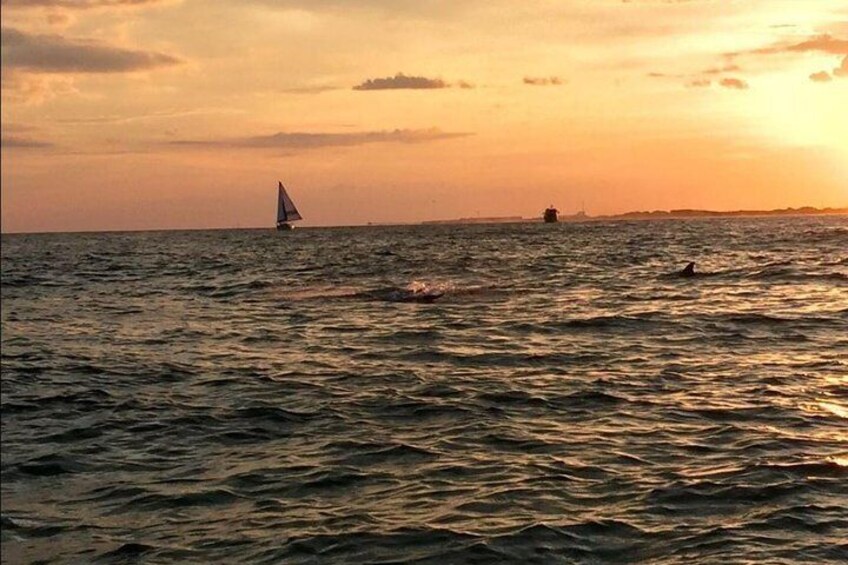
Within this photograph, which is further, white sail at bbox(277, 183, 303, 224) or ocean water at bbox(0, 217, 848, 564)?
white sail at bbox(277, 183, 303, 224)

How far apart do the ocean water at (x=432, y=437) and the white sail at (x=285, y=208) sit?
158m

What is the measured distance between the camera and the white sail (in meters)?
188

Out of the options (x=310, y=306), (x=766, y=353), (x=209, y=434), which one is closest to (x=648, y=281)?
(x=310, y=306)

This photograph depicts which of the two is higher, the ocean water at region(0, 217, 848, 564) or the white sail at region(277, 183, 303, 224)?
the white sail at region(277, 183, 303, 224)

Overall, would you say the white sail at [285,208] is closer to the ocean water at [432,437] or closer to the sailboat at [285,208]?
the sailboat at [285,208]

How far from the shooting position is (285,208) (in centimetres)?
19375

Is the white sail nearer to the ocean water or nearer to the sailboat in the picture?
the sailboat

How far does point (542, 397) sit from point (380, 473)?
218 inches

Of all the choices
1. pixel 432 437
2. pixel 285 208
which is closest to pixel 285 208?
pixel 285 208

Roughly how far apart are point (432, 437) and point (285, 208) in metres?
182

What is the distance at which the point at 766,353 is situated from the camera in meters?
22.5

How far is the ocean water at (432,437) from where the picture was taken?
33.5 feet


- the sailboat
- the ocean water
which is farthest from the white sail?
the ocean water

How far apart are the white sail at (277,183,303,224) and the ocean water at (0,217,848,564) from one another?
157597 mm
